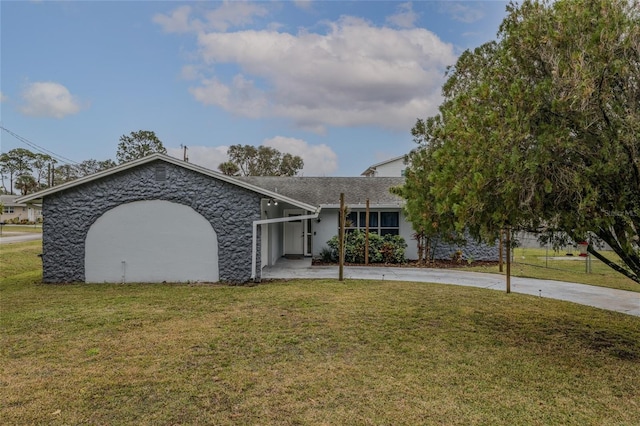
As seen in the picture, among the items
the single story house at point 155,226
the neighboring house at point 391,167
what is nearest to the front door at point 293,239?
the single story house at point 155,226

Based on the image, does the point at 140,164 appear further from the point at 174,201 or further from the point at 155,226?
the point at 155,226

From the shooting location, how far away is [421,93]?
19.5 meters

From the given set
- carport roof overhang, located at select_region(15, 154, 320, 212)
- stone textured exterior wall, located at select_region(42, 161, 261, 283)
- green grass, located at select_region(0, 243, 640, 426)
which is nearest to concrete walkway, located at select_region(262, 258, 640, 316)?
green grass, located at select_region(0, 243, 640, 426)

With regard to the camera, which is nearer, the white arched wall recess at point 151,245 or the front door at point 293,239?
the white arched wall recess at point 151,245

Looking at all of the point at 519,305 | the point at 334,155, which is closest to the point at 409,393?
the point at 519,305

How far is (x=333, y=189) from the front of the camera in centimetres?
1889

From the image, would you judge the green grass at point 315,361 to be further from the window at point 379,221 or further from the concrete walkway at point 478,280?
the window at point 379,221

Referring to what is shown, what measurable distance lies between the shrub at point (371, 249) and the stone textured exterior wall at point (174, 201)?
554cm

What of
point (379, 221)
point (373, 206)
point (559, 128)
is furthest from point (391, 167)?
point (559, 128)

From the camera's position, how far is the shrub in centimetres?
1625

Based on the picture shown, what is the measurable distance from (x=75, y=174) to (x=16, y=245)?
165 ft

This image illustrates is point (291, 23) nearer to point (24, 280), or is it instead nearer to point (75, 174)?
point (24, 280)

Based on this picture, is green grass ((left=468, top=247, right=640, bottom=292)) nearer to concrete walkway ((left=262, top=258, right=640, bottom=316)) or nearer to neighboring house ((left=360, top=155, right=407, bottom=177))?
concrete walkway ((left=262, top=258, right=640, bottom=316))

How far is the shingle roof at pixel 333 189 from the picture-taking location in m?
17.5
